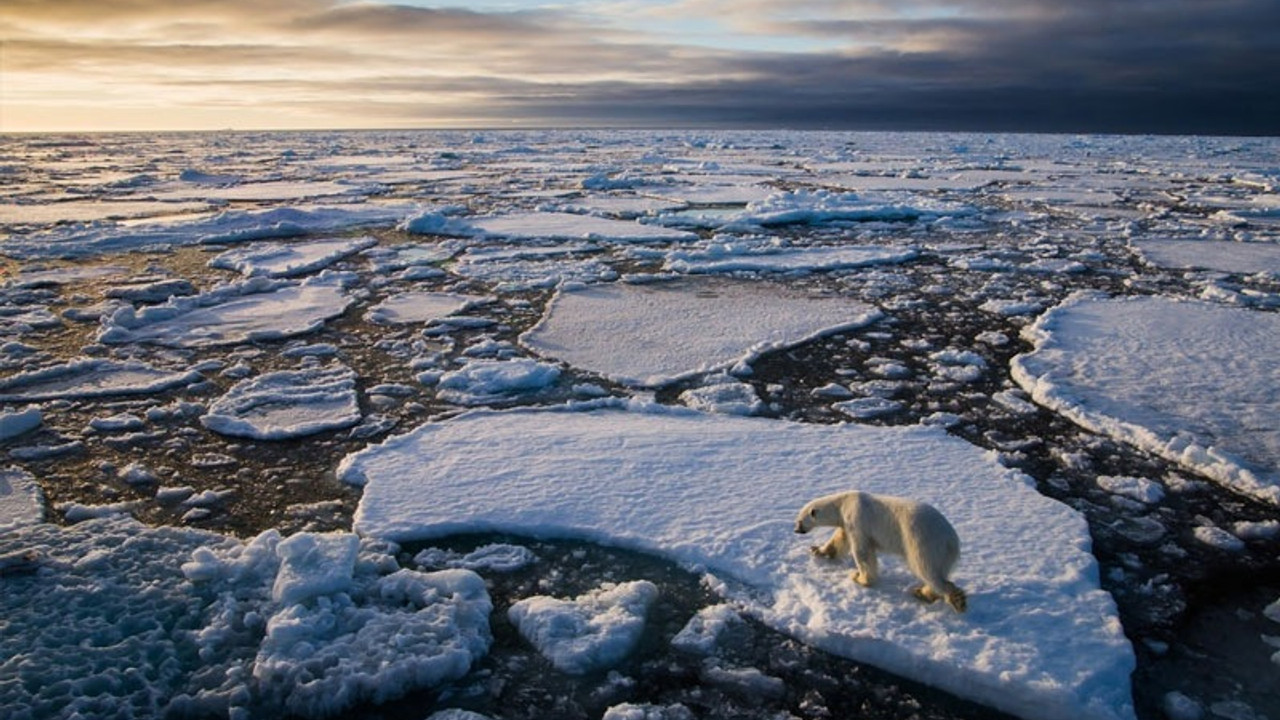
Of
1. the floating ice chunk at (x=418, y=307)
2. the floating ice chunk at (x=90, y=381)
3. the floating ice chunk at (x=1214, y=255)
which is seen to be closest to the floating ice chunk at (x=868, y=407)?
the floating ice chunk at (x=418, y=307)

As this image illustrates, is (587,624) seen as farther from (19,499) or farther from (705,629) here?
(19,499)

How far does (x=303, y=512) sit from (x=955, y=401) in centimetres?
375

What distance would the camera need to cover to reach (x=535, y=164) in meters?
30.0

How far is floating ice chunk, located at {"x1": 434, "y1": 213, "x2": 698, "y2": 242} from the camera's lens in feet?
37.7

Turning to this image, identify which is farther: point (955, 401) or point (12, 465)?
point (955, 401)

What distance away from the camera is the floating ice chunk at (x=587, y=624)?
2.54 m

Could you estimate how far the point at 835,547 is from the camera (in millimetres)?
2939

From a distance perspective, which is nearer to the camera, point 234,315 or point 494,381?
point 494,381

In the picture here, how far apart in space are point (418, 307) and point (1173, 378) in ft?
19.8

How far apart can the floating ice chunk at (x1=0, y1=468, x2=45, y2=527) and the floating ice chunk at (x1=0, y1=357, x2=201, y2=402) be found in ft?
4.08

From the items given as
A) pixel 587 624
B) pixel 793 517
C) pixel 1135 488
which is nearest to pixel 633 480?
pixel 793 517

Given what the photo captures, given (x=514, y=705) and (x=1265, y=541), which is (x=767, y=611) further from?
(x=1265, y=541)

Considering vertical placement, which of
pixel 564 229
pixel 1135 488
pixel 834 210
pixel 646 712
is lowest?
pixel 646 712

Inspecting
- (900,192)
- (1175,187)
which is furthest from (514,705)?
(1175,187)
